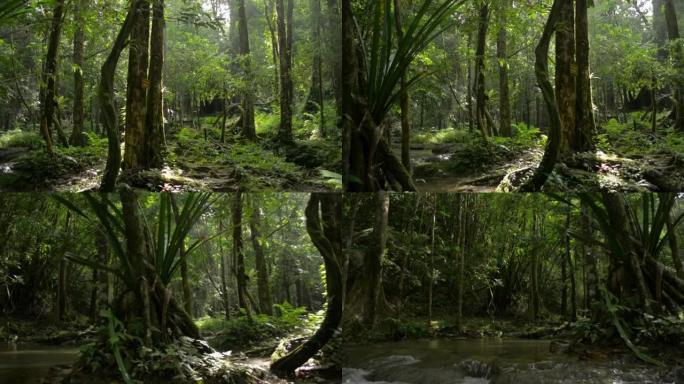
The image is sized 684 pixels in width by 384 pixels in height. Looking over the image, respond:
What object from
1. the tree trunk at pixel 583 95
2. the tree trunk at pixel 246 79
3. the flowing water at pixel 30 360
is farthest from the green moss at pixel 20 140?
the tree trunk at pixel 583 95

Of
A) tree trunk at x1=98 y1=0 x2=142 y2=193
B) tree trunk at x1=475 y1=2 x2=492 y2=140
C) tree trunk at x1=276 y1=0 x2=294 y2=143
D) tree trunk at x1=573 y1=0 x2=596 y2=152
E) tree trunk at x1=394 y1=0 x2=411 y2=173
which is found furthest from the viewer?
tree trunk at x1=276 y1=0 x2=294 y2=143

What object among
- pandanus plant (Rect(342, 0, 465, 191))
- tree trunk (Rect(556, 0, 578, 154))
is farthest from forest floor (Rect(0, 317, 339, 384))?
tree trunk (Rect(556, 0, 578, 154))

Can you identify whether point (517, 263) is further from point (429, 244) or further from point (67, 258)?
point (67, 258)

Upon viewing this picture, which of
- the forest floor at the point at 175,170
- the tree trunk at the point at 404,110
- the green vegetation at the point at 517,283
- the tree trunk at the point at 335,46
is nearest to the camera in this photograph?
the green vegetation at the point at 517,283

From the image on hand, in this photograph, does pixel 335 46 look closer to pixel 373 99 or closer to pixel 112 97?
pixel 373 99

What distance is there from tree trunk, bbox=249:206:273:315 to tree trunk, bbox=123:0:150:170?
9.34 feet

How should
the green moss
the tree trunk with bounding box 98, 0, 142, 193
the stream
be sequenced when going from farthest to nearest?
the green moss < the tree trunk with bounding box 98, 0, 142, 193 < the stream

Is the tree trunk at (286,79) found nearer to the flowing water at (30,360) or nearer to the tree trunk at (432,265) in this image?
the tree trunk at (432,265)

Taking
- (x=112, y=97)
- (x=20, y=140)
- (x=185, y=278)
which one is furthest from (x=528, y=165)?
(x=20, y=140)

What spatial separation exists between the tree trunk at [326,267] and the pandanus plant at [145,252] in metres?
0.55

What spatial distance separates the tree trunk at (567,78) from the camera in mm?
4906

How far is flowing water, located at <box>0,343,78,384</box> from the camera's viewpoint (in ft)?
7.20

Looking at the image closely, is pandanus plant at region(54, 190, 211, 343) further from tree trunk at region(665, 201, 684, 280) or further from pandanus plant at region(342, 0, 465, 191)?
tree trunk at region(665, 201, 684, 280)

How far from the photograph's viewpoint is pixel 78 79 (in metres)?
5.18
